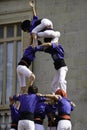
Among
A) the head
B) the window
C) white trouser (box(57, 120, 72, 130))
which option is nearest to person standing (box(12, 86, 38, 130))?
white trouser (box(57, 120, 72, 130))

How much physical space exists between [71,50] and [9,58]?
7.14ft

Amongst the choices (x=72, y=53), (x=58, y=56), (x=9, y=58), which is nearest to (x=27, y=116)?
(x=58, y=56)

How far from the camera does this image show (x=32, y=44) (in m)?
13.3

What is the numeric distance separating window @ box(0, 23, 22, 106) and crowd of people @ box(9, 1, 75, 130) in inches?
230

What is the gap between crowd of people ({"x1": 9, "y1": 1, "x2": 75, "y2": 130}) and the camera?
12.5 meters

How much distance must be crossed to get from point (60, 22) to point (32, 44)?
17.7 feet

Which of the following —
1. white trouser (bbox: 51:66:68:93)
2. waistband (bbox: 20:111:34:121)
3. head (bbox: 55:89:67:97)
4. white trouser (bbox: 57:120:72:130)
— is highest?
white trouser (bbox: 51:66:68:93)

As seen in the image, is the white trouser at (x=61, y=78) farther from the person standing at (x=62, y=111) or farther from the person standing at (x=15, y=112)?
the person standing at (x=15, y=112)

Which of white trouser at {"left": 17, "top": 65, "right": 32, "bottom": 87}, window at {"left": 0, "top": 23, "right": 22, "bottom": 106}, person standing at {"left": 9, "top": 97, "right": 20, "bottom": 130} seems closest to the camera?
person standing at {"left": 9, "top": 97, "right": 20, "bottom": 130}

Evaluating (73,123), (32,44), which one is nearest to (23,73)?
(32,44)

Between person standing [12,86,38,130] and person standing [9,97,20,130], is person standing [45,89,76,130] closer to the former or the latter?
person standing [12,86,38,130]

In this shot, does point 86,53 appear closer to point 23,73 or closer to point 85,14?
point 85,14

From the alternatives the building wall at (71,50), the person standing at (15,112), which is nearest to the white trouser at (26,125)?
the person standing at (15,112)

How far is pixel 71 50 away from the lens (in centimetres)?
1825
